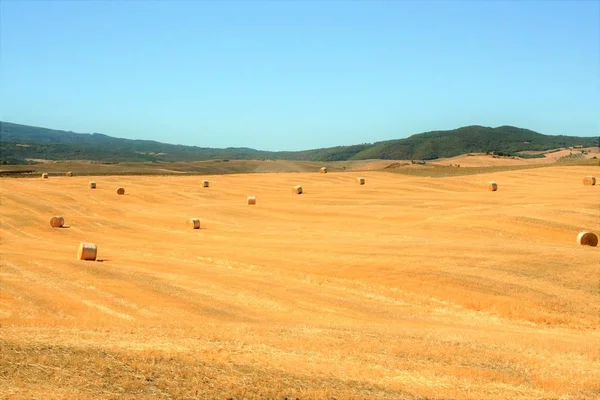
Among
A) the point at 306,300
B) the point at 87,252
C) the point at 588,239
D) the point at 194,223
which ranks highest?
the point at 588,239

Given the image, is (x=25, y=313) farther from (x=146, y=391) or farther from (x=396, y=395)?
(x=396, y=395)

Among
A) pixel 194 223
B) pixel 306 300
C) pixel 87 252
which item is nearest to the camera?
pixel 306 300

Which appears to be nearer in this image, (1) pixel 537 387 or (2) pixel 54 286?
(1) pixel 537 387

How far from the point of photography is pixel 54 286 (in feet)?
69.9

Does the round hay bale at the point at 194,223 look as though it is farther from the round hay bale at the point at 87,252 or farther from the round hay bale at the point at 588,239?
the round hay bale at the point at 588,239

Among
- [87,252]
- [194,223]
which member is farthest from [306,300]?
[194,223]

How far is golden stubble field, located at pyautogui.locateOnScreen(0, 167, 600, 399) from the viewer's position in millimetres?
11547

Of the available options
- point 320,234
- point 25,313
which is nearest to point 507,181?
point 320,234

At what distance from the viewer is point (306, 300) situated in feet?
75.5

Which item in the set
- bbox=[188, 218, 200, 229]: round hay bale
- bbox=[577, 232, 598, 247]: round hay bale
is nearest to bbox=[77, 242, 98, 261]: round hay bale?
bbox=[188, 218, 200, 229]: round hay bale

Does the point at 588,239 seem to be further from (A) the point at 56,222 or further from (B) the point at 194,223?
(A) the point at 56,222

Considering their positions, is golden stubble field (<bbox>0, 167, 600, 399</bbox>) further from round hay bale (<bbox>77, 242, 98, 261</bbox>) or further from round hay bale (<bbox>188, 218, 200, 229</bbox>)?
round hay bale (<bbox>77, 242, 98, 261</bbox>)

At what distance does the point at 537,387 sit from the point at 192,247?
76.1ft

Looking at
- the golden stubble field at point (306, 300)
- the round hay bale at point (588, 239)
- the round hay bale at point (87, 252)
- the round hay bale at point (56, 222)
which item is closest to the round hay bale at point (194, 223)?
the golden stubble field at point (306, 300)
